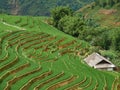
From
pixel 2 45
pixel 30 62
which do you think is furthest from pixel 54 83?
pixel 2 45

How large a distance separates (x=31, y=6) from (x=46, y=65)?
130 meters

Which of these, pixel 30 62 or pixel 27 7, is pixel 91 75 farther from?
pixel 27 7

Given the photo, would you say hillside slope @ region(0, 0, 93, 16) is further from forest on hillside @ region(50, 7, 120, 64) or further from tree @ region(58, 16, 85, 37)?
tree @ region(58, 16, 85, 37)

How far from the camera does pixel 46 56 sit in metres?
53.5

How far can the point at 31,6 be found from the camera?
6934 inches

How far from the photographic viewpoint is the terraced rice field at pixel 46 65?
132ft

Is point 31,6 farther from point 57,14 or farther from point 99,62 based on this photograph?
point 99,62

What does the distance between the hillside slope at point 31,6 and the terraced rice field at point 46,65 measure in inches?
4177

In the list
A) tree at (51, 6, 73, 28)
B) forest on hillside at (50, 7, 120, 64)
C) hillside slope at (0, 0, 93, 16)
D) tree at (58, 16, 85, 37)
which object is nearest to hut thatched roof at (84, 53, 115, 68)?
forest on hillside at (50, 7, 120, 64)

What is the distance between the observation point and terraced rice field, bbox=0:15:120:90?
132ft

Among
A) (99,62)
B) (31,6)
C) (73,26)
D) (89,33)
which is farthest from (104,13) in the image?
(99,62)

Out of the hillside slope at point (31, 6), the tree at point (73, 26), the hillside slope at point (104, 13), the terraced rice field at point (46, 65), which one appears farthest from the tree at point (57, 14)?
the hillside slope at point (31, 6)

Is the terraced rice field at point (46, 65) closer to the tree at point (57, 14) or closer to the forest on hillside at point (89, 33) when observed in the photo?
the forest on hillside at point (89, 33)

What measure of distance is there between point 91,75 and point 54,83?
814 cm
